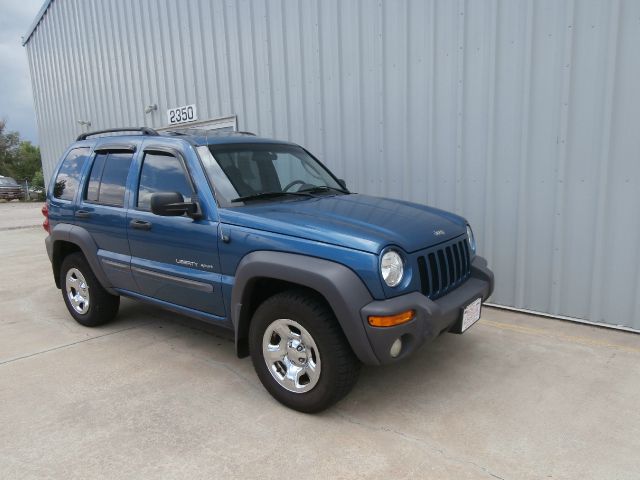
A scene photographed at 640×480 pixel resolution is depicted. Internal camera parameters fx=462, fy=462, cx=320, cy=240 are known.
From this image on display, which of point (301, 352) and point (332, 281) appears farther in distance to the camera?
point (301, 352)

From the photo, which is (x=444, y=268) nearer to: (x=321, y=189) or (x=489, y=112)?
(x=321, y=189)

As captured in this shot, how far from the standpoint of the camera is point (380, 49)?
5367 millimetres

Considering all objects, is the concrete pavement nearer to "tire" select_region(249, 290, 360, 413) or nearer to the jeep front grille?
"tire" select_region(249, 290, 360, 413)

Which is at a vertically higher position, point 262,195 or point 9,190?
point 262,195

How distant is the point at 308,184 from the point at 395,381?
1.72m

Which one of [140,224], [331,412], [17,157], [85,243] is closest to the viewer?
[331,412]

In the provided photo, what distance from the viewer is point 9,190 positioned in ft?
85.8

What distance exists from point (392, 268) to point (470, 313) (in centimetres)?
82

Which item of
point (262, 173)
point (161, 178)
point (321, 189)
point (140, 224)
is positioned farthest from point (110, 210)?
point (321, 189)

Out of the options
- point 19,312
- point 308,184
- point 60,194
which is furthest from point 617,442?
point 19,312

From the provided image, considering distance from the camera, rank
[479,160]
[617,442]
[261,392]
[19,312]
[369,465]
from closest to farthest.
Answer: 1. [369,465]
2. [617,442]
3. [261,392]
4. [479,160]
5. [19,312]

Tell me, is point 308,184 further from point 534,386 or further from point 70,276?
point 70,276

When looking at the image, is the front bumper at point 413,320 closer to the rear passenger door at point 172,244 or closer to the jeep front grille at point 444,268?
the jeep front grille at point 444,268

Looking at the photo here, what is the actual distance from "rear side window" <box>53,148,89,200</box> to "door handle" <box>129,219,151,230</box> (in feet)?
3.66
